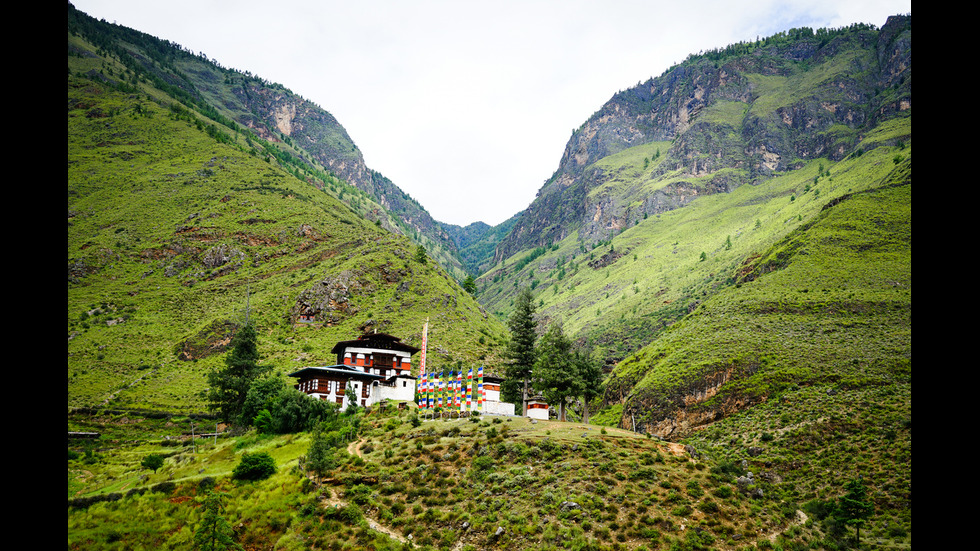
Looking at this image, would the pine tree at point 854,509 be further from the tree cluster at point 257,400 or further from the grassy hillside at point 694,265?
the grassy hillside at point 694,265

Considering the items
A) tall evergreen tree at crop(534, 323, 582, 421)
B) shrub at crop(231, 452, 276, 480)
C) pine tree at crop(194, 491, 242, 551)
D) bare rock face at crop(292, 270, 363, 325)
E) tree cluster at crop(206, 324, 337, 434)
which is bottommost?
pine tree at crop(194, 491, 242, 551)

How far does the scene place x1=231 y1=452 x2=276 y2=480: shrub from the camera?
4072 cm

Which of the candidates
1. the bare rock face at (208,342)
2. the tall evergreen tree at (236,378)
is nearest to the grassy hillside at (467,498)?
the tall evergreen tree at (236,378)

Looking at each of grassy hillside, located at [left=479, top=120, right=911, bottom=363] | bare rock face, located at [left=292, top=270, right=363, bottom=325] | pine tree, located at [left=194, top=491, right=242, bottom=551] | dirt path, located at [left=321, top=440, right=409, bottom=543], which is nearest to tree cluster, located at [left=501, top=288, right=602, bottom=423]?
dirt path, located at [left=321, top=440, right=409, bottom=543]

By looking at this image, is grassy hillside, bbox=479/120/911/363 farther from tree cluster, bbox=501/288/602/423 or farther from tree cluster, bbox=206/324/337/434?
tree cluster, bbox=206/324/337/434

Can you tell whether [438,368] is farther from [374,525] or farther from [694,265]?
[694,265]

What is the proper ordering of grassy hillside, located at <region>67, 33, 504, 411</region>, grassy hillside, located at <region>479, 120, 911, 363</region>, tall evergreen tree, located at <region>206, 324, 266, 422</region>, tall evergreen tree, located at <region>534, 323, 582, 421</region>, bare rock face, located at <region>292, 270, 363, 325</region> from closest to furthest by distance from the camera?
tall evergreen tree, located at <region>534, 323, 582, 421</region> → tall evergreen tree, located at <region>206, 324, 266, 422</region> → grassy hillside, located at <region>67, 33, 504, 411</region> → bare rock face, located at <region>292, 270, 363, 325</region> → grassy hillside, located at <region>479, 120, 911, 363</region>

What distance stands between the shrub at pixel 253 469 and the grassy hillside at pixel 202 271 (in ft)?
101

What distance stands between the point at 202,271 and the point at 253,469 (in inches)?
3146

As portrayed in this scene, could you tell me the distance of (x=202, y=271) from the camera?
109 meters

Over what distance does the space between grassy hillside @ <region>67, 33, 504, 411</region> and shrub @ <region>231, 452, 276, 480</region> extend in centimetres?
3081

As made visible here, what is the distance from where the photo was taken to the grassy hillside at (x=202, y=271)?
80438mm

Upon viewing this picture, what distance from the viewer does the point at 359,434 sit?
4738cm
